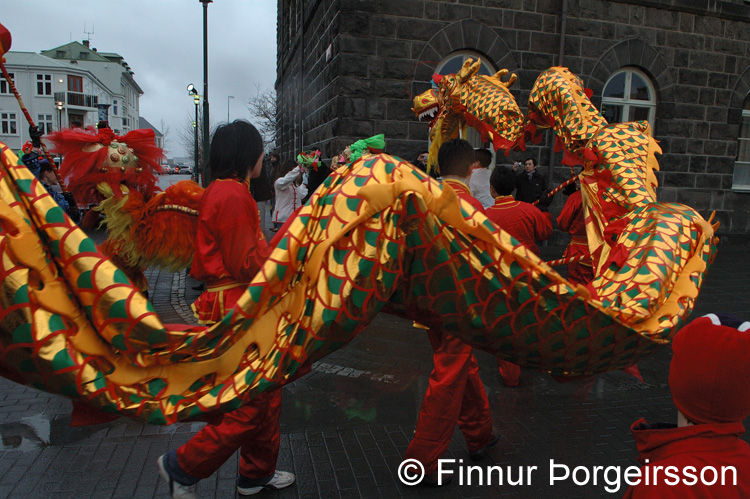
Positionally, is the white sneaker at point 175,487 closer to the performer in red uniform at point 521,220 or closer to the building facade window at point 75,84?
the performer in red uniform at point 521,220

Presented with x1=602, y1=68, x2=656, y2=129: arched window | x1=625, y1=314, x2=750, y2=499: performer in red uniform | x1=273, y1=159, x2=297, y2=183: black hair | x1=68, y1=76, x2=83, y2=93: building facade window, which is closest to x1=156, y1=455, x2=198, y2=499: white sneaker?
x1=625, y1=314, x2=750, y2=499: performer in red uniform

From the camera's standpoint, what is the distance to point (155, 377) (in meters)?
1.34

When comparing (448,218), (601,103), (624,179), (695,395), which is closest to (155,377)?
(448,218)

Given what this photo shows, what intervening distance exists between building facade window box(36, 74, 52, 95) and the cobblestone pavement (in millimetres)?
60715

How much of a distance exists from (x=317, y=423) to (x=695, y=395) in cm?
264

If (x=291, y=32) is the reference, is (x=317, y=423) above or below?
below

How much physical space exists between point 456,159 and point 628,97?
368 inches

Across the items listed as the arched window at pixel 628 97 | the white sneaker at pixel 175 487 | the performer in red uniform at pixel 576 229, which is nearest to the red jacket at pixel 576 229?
the performer in red uniform at pixel 576 229

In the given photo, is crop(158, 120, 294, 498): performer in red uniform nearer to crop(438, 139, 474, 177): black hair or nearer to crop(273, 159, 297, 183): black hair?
crop(438, 139, 474, 177): black hair

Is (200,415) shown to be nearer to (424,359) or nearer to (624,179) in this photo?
(624,179)

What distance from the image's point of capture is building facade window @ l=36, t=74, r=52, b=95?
53.1 m

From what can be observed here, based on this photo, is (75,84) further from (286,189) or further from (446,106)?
(446,106)

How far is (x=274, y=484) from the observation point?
2762 mm

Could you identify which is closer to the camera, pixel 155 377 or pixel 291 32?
pixel 155 377
